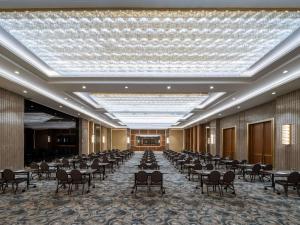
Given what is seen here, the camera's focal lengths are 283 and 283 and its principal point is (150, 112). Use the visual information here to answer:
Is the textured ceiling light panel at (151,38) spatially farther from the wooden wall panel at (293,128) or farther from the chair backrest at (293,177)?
the chair backrest at (293,177)

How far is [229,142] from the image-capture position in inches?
822

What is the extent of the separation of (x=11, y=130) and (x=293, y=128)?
10854mm

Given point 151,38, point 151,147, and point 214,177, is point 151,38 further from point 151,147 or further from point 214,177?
point 151,147

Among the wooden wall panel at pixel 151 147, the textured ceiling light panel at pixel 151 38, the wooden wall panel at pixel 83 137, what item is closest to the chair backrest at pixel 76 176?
the textured ceiling light panel at pixel 151 38

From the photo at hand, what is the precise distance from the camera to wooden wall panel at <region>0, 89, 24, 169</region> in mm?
10658

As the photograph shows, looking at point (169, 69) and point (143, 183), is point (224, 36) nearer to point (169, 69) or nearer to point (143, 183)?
point (169, 69)

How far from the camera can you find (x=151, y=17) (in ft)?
17.2

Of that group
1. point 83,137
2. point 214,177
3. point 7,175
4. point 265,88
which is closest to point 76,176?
point 7,175

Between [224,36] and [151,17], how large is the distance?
5.97ft

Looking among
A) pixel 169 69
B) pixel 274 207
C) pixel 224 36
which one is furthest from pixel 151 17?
pixel 274 207

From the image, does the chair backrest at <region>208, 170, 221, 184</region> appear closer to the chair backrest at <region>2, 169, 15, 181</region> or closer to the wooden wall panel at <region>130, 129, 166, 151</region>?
the chair backrest at <region>2, 169, 15, 181</region>

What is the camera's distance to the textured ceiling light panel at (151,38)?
5164 millimetres

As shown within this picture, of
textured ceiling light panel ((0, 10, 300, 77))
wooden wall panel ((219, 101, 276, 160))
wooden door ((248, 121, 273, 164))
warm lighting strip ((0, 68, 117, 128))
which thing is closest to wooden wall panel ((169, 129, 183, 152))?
wooden wall panel ((219, 101, 276, 160))

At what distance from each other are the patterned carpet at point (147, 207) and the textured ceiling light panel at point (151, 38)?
381 cm
